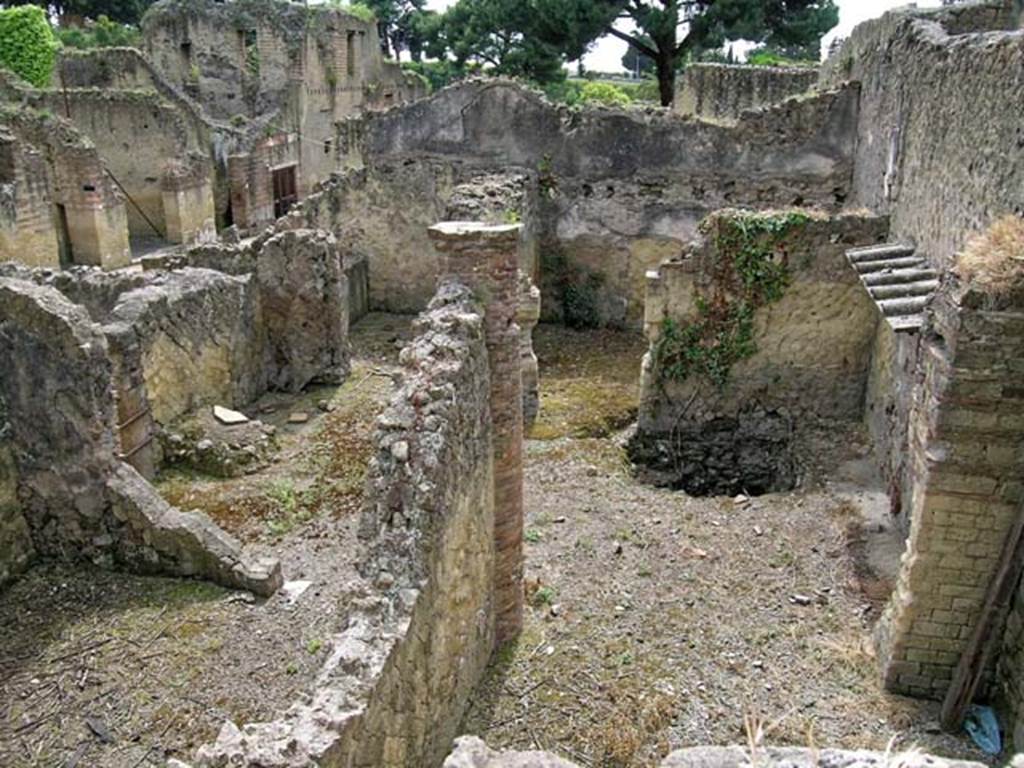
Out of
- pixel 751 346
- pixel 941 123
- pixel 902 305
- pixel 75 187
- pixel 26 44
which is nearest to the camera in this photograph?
pixel 902 305

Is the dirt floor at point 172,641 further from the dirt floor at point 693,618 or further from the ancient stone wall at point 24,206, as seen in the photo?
the ancient stone wall at point 24,206

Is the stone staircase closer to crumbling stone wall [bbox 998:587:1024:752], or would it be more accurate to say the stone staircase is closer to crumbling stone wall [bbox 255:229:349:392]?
crumbling stone wall [bbox 998:587:1024:752]

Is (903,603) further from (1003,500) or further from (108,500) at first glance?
(108,500)

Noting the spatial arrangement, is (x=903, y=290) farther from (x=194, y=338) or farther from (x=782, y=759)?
(x=194, y=338)

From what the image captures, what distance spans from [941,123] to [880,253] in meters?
1.29

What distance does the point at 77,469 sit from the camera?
716 centimetres

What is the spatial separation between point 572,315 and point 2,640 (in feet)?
30.7

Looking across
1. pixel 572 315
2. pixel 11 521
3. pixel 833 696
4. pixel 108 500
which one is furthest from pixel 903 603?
pixel 572 315

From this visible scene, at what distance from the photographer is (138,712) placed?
5.65 meters

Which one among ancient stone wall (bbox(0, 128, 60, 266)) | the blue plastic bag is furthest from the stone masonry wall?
ancient stone wall (bbox(0, 128, 60, 266))

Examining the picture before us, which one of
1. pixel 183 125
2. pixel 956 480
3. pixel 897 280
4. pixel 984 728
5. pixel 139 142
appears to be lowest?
pixel 984 728

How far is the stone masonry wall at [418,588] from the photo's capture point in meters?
3.49

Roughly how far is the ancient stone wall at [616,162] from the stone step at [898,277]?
206 inches

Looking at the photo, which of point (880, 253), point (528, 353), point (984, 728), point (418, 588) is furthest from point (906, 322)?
point (528, 353)
